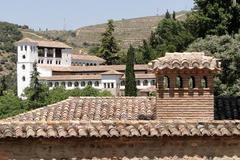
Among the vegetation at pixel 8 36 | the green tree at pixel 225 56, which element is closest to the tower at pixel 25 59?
the vegetation at pixel 8 36

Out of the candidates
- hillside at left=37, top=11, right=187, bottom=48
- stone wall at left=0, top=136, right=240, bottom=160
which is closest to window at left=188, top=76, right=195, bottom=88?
stone wall at left=0, top=136, right=240, bottom=160

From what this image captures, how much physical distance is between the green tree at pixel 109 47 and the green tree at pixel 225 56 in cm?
6254

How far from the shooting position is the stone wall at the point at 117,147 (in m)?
10.0

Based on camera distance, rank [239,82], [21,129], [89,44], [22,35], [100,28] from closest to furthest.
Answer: [21,129] < [239,82] < [22,35] < [89,44] < [100,28]

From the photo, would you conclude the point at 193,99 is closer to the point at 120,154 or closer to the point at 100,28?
the point at 120,154

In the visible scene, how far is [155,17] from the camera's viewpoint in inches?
7771

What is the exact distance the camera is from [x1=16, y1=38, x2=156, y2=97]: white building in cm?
8488

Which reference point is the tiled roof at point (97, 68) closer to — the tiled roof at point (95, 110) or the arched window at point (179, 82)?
the tiled roof at point (95, 110)

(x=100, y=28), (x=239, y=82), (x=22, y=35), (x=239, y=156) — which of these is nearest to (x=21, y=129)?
(x=239, y=156)

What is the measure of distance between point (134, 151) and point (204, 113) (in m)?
2.42

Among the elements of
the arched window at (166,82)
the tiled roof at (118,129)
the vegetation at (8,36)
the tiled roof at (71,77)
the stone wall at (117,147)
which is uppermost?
the vegetation at (8,36)

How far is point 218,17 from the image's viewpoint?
1212 inches

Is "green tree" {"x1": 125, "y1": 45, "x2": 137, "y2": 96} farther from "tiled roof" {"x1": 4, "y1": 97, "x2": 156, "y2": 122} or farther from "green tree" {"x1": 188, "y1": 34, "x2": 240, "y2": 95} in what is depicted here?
"tiled roof" {"x1": 4, "y1": 97, "x2": 156, "y2": 122}

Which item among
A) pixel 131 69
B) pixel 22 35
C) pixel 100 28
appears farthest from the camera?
pixel 100 28
